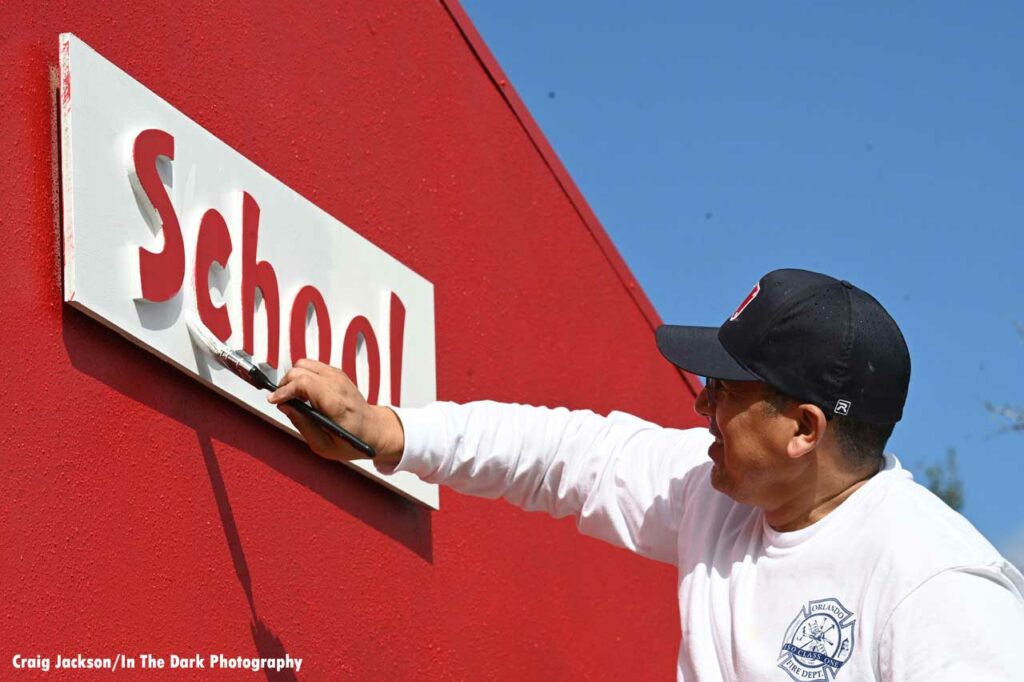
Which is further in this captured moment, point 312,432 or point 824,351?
point 312,432

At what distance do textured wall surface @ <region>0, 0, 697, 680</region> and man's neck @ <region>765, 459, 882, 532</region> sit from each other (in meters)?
1.34

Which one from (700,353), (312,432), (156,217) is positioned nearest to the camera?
(700,353)

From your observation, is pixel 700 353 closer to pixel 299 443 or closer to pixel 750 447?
pixel 750 447

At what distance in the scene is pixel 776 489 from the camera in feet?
9.18

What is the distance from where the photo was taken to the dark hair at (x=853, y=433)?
2.77m

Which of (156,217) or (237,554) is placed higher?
(156,217)

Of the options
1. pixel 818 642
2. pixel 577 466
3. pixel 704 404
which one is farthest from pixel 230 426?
pixel 818 642

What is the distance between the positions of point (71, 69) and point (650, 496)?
1540 mm

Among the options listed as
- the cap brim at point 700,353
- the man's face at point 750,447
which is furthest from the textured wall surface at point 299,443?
the man's face at point 750,447

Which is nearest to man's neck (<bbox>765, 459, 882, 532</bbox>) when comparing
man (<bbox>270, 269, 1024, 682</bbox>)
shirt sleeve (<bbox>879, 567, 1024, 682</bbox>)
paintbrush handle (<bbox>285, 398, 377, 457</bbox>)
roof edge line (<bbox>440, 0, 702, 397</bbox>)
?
man (<bbox>270, 269, 1024, 682</bbox>)

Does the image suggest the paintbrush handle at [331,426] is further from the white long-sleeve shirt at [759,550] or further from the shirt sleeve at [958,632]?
the shirt sleeve at [958,632]

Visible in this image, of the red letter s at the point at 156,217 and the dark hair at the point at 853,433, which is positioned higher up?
the red letter s at the point at 156,217

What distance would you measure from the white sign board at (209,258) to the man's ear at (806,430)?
1.35 meters

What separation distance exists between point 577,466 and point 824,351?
0.70 m
